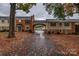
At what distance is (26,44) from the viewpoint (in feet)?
12.5

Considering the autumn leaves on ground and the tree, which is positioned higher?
the tree

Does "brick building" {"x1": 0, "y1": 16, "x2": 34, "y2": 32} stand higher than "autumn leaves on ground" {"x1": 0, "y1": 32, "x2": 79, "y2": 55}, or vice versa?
"brick building" {"x1": 0, "y1": 16, "x2": 34, "y2": 32}

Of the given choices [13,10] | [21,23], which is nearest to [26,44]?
[21,23]

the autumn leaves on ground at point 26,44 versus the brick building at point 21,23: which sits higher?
the brick building at point 21,23

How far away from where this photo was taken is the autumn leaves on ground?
149 inches

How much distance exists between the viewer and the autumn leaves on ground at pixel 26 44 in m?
3.80

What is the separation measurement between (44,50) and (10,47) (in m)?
0.30

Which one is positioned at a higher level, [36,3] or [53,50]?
[36,3]

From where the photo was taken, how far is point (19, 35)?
150 inches

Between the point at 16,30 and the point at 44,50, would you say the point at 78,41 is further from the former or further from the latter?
the point at 16,30

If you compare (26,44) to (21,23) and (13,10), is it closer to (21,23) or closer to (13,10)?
(21,23)

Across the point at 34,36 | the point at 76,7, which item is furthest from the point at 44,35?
the point at 76,7

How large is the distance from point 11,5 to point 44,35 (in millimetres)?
388

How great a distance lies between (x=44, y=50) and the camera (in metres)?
3.80
